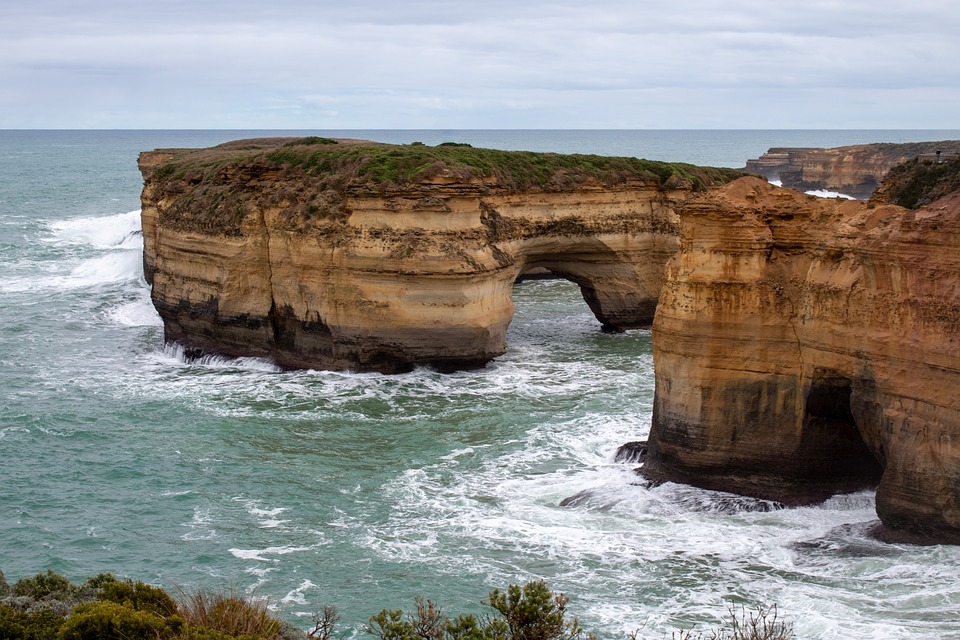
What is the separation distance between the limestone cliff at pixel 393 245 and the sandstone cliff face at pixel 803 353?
1050 cm

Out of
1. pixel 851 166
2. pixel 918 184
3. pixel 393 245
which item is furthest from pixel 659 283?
pixel 851 166

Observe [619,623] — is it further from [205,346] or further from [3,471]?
[205,346]

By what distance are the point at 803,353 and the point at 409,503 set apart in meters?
7.43

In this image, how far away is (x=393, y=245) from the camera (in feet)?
96.1

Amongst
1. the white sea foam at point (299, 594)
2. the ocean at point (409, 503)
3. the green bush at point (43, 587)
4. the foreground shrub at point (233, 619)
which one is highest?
the foreground shrub at point (233, 619)

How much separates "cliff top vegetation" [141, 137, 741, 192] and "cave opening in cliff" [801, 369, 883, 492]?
1400cm

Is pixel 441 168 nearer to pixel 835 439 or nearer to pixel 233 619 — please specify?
pixel 835 439

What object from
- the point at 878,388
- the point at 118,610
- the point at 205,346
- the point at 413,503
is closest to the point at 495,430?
the point at 413,503

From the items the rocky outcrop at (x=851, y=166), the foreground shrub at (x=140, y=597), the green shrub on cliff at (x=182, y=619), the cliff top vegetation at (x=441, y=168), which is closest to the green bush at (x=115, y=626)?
the green shrub on cliff at (x=182, y=619)

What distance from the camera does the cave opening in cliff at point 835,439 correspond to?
18172 mm

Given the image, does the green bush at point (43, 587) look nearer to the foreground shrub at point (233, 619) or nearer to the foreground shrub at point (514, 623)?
the foreground shrub at point (233, 619)

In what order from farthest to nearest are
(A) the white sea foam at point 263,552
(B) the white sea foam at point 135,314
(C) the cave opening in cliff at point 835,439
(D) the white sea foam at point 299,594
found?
(B) the white sea foam at point 135,314
(C) the cave opening in cliff at point 835,439
(A) the white sea foam at point 263,552
(D) the white sea foam at point 299,594

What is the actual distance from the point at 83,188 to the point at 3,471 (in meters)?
88.6

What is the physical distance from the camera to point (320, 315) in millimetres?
30234
